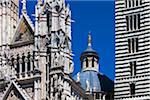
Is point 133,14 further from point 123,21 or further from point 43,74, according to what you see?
point 43,74

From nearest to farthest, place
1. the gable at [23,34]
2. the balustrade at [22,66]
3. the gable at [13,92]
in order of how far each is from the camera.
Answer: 1. the gable at [13,92]
2. the balustrade at [22,66]
3. the gable at [23,34]

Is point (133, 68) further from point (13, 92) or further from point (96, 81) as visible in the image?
point (96, 81)

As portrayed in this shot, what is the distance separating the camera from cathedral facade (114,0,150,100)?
3759 centimetres

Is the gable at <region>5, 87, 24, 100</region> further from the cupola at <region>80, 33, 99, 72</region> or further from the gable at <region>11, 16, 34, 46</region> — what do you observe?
the cupola at <region>80, 33, 99, 72</region>

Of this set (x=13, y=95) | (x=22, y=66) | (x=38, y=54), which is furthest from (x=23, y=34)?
(x=13, y=95)

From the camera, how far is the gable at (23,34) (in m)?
36.7

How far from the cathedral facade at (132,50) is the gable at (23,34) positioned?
462cm

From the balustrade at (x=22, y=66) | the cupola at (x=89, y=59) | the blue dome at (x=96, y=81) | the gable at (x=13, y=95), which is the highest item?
the cupola at (x=89, y=59)

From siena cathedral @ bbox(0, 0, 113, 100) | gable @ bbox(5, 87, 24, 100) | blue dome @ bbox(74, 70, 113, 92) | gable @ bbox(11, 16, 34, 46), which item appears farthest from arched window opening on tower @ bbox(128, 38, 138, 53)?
gable @ bbox(5, 87, 24, 100)

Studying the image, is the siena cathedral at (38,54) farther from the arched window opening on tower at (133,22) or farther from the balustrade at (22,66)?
the arched window opening on tower at (133,22)

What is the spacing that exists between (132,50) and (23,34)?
546cm

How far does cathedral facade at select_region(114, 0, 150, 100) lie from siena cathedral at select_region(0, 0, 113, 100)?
6.80 ft

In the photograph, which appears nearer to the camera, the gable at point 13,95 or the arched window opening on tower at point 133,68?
the gable at point 13,95

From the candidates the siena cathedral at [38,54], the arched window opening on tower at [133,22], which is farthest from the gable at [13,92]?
the arched window opening on tower at [133,22]
